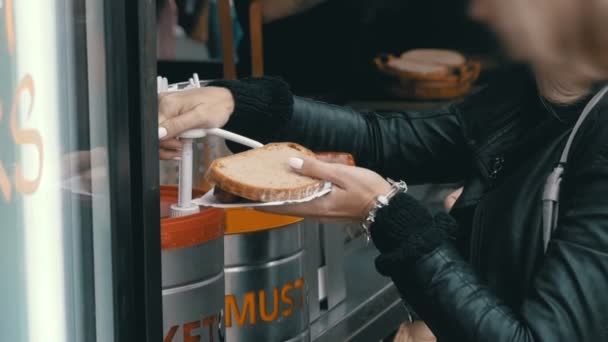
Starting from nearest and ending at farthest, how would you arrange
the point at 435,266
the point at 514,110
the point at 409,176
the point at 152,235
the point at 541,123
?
the point at 152,235 → the point at 435,266 → the point at 541,123 → the point at 514,110 → the point at 409,176

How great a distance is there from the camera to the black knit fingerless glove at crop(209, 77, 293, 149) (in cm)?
192

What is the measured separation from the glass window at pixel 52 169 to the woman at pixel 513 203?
0.33m

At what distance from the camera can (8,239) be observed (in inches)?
53.5

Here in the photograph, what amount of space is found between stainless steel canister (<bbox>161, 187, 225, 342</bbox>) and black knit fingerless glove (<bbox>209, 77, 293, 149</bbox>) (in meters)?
0.22

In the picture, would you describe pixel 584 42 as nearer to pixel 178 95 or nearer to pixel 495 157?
pixel 495 157

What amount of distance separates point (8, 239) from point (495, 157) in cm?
82

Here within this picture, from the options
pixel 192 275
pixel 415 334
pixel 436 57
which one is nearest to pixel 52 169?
pixel 192 275

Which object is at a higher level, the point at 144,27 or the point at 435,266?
the point at 144,27

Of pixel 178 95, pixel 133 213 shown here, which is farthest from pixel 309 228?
pixel 133 213

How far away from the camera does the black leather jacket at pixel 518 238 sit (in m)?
1.51

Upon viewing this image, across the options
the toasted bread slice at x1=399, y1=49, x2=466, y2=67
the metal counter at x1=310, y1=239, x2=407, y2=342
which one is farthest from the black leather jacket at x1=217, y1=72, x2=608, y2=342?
the toasted bread slice at x1=399, y1=49, x2=466, y2=67

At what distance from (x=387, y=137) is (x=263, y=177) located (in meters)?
0.50

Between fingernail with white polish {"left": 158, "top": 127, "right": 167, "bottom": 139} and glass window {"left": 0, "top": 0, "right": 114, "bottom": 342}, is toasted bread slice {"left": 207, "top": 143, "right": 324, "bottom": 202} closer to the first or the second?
fingernail with white polish {"left": 158, "top": 127, "right": 167, "bottom": 139}

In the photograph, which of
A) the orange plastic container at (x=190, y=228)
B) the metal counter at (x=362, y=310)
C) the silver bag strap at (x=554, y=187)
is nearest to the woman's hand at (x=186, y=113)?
the orange plastic container at (x=190, y=228)
